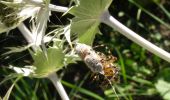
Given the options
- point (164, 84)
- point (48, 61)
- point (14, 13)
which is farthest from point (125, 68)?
point (14, 13)

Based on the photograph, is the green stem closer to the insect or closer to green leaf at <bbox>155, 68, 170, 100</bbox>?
the insect

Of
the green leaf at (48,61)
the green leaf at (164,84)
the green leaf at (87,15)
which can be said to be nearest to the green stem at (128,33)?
the green leaf at (87,15)

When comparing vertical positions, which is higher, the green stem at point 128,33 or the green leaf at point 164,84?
the green stem at point 128,33

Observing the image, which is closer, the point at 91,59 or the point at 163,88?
the point at 91,59

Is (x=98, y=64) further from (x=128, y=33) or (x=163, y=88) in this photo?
(x=163, y=88)

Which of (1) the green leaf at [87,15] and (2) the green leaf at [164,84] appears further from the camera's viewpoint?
(2) the green leaf at [164,84]

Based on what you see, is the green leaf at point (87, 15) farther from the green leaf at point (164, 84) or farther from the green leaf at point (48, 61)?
the green leaf at point (164, 84)

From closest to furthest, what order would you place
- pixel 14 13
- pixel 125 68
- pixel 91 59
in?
pixel 91 59
pixel 14 13
pixel 125 68
